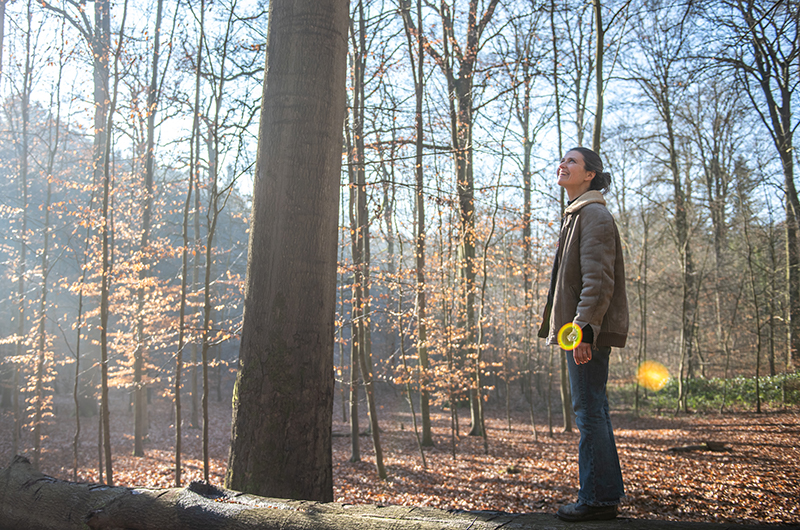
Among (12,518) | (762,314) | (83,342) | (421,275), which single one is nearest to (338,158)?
(12,518)

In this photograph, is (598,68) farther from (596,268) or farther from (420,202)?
(596,268)

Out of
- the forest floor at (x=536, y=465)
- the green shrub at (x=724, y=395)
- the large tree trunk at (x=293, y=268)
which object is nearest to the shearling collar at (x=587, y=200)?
the large tree trunk at (x=293, y=268)

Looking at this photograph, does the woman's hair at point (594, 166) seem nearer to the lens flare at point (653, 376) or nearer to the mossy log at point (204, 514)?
the mossy log at point (204, 514)

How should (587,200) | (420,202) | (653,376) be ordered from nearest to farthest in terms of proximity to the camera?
(587,200)
(420,202)
(653,376)

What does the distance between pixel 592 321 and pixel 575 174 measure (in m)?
0.84

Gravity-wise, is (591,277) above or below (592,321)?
above

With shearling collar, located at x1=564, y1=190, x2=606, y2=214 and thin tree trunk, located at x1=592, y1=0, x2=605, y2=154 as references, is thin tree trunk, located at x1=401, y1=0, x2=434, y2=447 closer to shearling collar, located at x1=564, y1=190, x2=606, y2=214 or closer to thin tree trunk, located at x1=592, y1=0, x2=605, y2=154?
thin tree trunk, located at x1=592, y1=0, x2=605, y2=154

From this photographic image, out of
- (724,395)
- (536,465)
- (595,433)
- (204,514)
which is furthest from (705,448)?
(204,514)

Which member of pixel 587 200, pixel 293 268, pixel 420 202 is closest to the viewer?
pixel 587 200

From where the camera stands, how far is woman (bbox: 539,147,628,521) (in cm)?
223

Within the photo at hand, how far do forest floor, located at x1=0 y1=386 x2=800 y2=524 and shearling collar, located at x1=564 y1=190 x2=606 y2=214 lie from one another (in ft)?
11.7

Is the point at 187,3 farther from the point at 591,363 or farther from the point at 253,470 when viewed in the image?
the point at 591,363

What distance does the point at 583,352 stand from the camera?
2246 millimetres

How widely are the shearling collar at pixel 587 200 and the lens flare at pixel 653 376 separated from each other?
1698 cm
